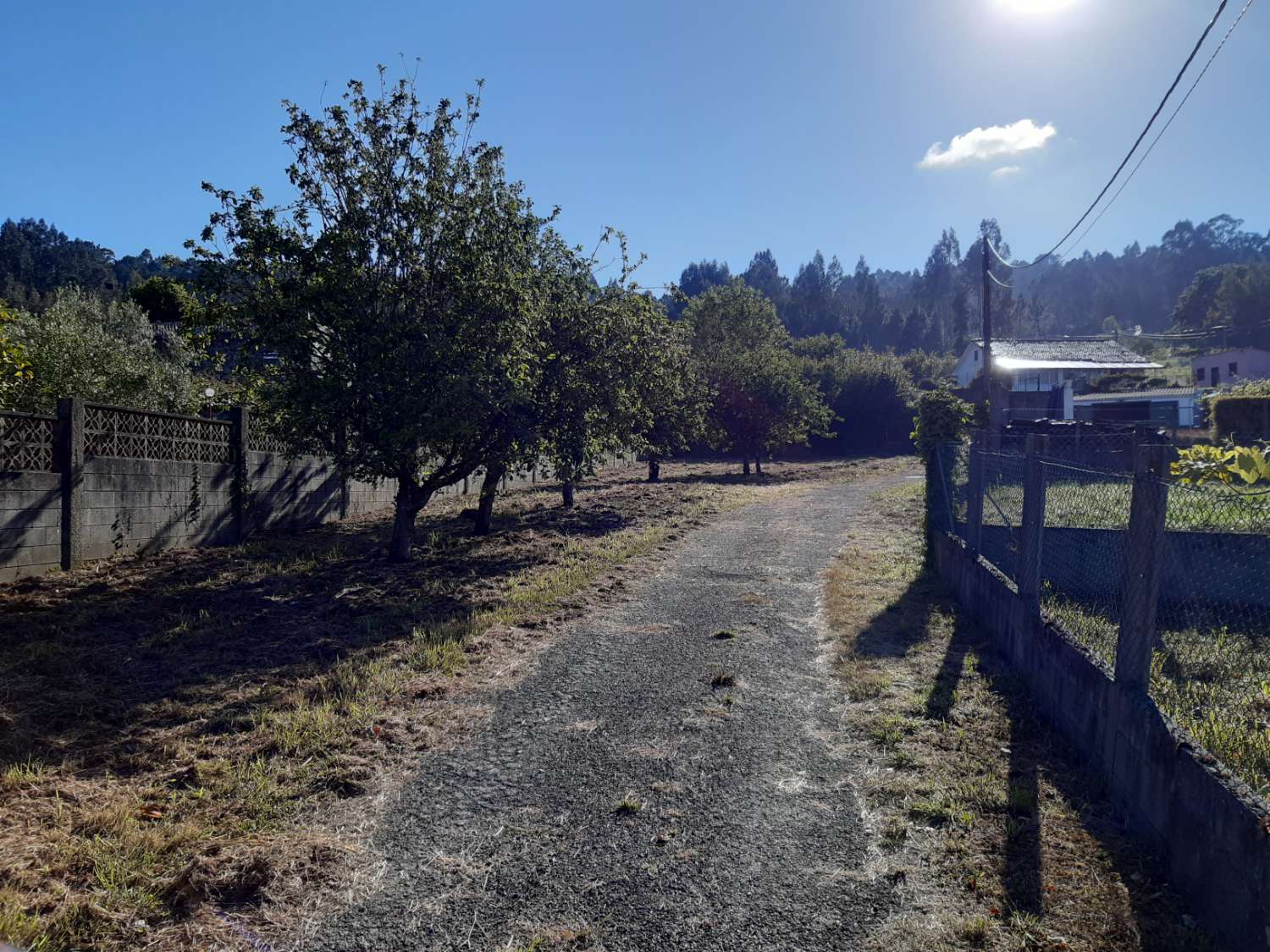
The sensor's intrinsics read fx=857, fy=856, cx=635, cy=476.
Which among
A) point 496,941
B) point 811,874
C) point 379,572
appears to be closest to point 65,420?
point 379,572

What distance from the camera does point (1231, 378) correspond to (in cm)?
4875

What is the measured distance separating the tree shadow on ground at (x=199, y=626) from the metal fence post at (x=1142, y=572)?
4.89 meters

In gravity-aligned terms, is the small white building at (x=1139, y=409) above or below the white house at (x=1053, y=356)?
below

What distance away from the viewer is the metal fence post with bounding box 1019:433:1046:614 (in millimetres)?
5840

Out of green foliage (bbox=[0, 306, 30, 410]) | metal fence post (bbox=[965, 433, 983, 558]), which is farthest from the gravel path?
green foliage (bbox=[0, 306, 30, 410])

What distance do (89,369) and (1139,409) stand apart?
138 ft

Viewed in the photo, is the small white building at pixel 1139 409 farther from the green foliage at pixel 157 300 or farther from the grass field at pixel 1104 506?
the green foliage at pixel 157 300

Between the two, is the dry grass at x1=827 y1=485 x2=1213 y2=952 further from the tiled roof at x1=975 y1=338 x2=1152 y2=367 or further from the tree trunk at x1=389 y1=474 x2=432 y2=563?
the tiled roof at x1=975 y1=338 x2=1152 y2=367

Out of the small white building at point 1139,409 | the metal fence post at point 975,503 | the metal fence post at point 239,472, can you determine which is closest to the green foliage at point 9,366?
the metal fence post at point 239,472

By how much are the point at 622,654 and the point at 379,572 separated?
4.56m

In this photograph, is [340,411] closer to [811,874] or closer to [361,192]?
[361,192]

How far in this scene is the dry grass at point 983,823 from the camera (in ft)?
10.1

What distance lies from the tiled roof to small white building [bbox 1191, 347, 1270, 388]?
10329mm

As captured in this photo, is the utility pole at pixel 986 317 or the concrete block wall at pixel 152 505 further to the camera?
the utility pole at pixel 986 317
